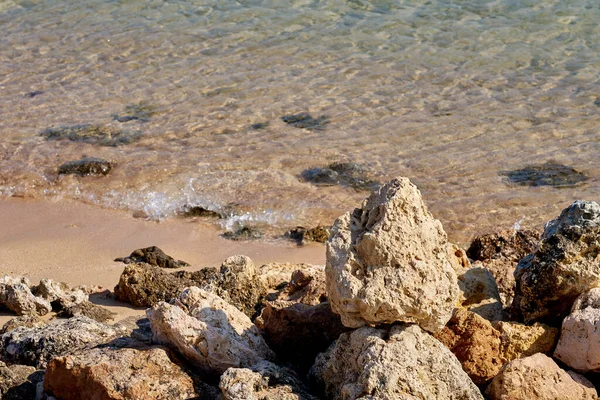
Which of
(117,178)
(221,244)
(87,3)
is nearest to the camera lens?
(221,244)

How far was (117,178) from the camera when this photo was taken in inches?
385

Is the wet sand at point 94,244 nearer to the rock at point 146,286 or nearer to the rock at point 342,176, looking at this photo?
the rock at point 146,286

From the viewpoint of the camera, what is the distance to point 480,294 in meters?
4.90

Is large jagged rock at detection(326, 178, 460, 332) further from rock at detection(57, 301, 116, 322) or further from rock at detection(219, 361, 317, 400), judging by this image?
rock at detection(57, 301, 116, 322)

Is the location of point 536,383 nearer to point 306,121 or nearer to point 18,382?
point 18,382

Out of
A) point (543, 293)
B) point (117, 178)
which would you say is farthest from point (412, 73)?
point (543, 293)

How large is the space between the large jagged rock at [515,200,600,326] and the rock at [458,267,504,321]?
0.21m

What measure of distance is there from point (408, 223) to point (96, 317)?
2722 millimetres

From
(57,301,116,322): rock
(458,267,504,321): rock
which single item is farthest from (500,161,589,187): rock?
(57,301,116,322): rock

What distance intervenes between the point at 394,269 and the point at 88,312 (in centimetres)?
272

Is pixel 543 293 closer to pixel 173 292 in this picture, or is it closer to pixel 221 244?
pixel 173 292

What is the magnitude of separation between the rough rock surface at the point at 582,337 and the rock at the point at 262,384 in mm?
1269

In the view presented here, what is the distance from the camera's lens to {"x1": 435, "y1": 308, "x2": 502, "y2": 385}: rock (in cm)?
426

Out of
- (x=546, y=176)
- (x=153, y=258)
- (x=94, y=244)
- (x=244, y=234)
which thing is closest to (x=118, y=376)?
(x=153, y=258)
